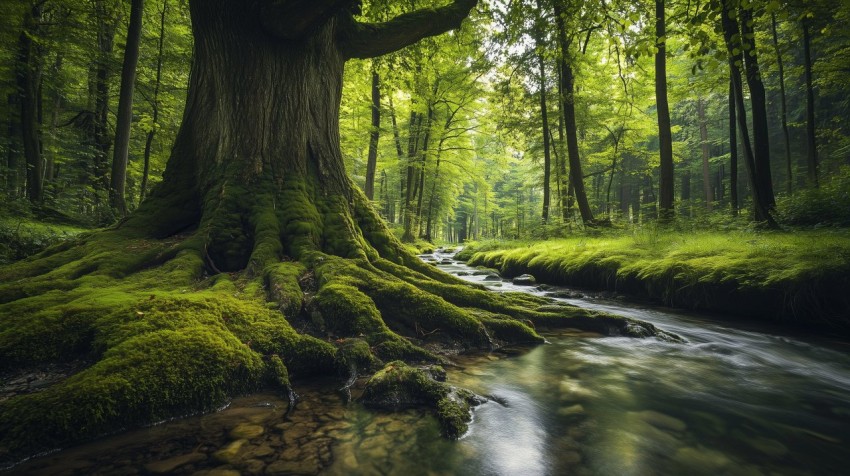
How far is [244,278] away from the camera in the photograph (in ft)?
13.8

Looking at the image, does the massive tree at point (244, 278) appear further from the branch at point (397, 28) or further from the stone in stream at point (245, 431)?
the stone in stream at point (245, 431)

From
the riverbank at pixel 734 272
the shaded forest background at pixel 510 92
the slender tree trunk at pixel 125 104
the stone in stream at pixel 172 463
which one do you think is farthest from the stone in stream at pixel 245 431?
the slender tree trunk at pixel 125 104

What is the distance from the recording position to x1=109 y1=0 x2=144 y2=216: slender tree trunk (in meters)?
9.23

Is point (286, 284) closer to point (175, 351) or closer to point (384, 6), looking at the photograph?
point (175, 351)

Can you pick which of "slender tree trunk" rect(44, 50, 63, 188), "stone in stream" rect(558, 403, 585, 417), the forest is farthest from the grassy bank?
"stone in stream" rect(558, 403, 585, 417)

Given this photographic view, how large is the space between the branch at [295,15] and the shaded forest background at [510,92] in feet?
7.60

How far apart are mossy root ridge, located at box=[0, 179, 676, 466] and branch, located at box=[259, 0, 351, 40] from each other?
2052 mm

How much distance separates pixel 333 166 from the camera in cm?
587

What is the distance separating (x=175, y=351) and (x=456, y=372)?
233 centimetres

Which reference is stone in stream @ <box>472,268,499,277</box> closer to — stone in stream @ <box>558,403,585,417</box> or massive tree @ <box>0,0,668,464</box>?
massive tree @ <box>0,0,668,464</box>

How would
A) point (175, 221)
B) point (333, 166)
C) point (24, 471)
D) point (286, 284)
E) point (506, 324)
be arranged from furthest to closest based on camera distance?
1. point (333, 166)
2. point (175, 221)
3. point (506, 324)
4. point (286, 284)
5. point (24, 471)

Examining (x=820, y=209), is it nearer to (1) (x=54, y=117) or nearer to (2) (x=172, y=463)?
(2) (x=172, y=463)

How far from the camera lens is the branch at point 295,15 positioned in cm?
446

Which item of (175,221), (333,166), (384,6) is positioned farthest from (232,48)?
(384,6)
